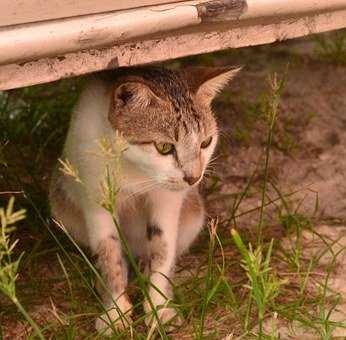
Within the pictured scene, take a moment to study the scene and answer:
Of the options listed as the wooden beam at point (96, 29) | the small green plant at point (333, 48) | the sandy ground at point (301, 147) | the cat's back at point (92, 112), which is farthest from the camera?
the small green plant at point (333, 48)

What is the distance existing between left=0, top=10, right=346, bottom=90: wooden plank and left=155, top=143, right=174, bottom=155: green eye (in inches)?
10.2

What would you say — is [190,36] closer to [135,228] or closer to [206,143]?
[206,143]

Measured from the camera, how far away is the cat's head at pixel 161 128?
229cm

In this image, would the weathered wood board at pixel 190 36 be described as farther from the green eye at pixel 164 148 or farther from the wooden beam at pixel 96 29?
the green eye at pixel 164 148

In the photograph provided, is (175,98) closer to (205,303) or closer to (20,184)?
(205,303)

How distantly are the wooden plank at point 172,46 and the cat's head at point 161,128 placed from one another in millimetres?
81

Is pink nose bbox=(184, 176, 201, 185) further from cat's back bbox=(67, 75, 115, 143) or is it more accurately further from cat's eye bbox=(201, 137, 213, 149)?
cat's back bbox=(67, 75, 115, 143)

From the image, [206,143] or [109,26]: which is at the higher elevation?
[109,26]

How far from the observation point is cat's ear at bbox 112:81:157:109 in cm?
227

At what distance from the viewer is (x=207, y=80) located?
2.45 metres

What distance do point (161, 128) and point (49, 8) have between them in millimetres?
486

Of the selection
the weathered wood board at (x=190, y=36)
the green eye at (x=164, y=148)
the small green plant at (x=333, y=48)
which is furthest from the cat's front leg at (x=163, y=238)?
the small green plant at (x=333, y=48)

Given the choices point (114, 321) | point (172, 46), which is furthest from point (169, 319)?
point (172, 46)

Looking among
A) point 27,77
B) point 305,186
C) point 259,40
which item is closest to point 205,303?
point 27,77
